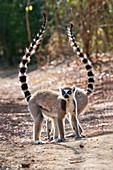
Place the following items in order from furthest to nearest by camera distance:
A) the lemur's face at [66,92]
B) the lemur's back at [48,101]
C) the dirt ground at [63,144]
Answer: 1. the lemur's back at [48,101]
2. the lemur's face at [66,92]
3. the dirt ground at [63,144]

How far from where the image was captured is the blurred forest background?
25234 millimetres

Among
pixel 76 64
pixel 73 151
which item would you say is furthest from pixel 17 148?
pixel 76 64

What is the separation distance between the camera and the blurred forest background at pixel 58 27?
2523 cm

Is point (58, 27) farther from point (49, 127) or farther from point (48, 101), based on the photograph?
point (48, 101)

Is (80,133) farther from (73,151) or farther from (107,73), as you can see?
(107,73)

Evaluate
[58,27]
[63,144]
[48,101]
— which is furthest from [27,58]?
[58,27]

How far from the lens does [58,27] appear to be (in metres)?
30.7

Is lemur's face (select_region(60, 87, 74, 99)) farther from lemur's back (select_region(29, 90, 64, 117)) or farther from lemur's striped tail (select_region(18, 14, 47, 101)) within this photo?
lemur's striped tail (select_region(18, 14, 47, 101))

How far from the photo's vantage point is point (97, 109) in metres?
15.2

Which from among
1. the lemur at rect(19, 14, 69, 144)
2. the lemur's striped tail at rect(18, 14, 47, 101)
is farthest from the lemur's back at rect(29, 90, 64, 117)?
the lemur's striped tail at rect(18, 14, 47, 101)

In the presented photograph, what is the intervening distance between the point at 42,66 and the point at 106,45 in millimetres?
4077

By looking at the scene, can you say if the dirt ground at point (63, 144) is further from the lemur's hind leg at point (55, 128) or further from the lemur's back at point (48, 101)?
the lemur's back at point (48, 101)

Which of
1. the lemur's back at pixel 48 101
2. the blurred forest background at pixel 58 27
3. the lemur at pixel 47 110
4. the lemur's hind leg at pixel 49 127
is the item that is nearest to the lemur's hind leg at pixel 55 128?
the lemur at pixel 47 110

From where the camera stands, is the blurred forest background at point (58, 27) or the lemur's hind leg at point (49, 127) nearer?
the lemur's hind leg at point (49, 127)
